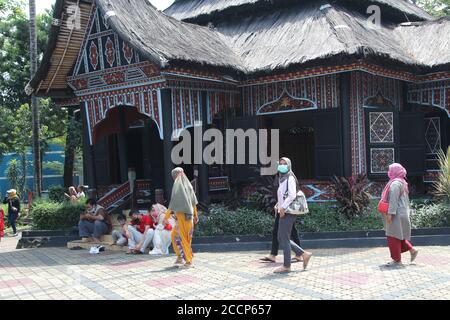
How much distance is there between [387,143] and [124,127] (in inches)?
251

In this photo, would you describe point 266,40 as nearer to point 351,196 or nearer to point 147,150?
point 147,150

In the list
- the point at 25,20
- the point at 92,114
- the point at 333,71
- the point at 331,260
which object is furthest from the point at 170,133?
the point at 25,20

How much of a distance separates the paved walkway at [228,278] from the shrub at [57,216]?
207 cm

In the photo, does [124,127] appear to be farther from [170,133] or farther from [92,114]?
[170,133]

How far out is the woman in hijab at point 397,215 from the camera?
25.3 feet

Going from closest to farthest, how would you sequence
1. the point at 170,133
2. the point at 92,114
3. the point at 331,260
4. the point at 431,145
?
the point at 331,260
the point at 170,133
the point at 92,114
the point at 431,145

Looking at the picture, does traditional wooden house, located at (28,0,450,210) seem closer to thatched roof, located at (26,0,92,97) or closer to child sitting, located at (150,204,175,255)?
thatched roof, located at (26,0,92,97)

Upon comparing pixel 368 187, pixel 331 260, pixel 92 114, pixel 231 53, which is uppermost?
pixel 231 53

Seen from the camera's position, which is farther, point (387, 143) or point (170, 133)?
point (387, 143)

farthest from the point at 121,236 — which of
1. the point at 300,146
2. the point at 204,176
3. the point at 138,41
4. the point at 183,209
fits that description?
the point at 300,146

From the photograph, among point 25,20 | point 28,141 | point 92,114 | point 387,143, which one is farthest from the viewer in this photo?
point 25,20

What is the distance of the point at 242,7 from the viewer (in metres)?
14.5

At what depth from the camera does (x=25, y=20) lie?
21.7 m

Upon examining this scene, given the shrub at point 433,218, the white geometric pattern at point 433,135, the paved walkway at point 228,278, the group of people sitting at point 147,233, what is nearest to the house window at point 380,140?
the shrub at point 433,218
